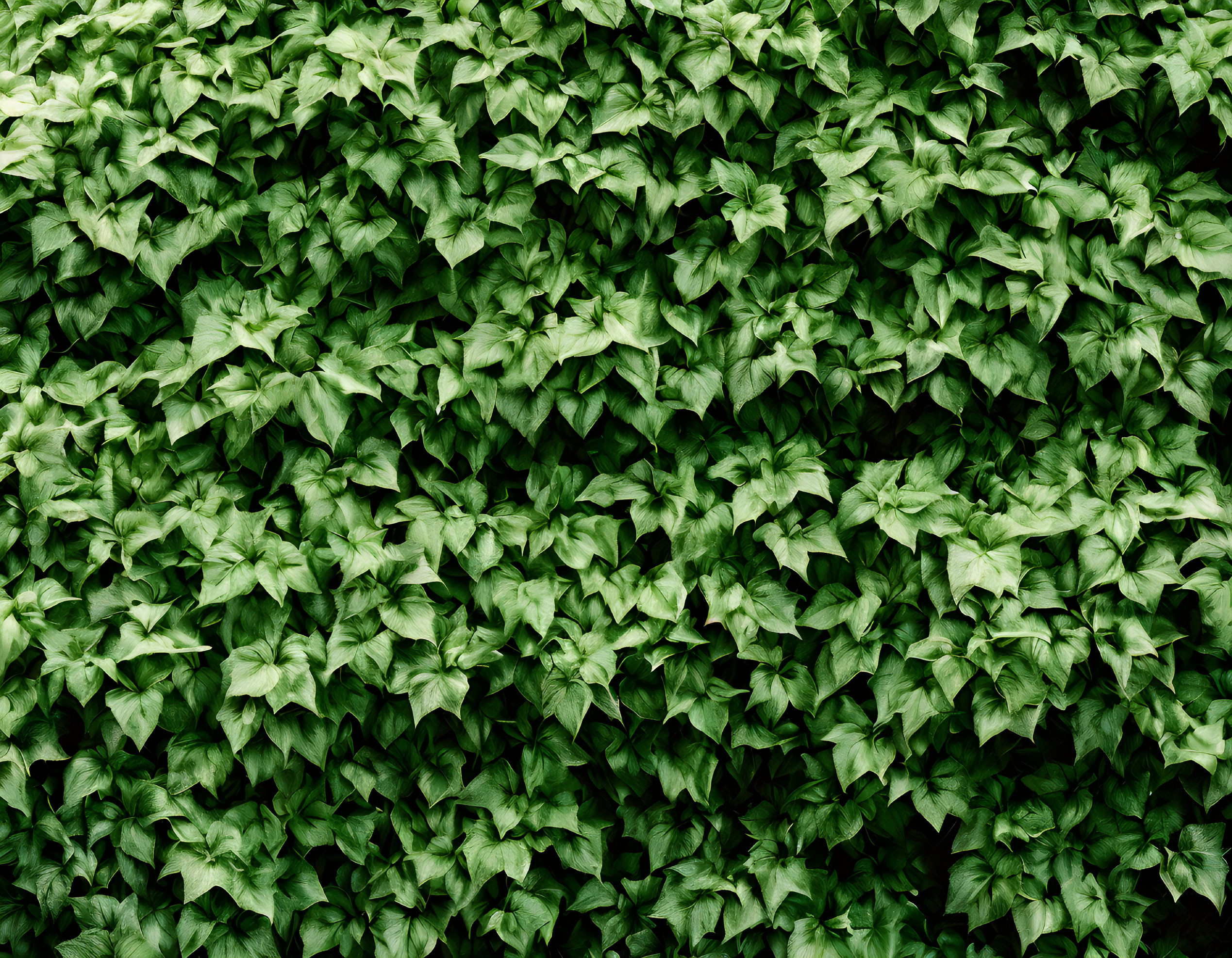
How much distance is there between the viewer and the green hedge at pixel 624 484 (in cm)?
255

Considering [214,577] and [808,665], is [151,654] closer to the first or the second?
[214,577]

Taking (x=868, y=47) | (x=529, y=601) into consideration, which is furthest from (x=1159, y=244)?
(x=529, y=601)

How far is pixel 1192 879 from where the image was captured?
2.54 meters

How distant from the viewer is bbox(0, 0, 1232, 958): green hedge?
2.55m

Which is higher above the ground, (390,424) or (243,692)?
(390,424)

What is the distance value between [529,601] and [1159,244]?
1.89m

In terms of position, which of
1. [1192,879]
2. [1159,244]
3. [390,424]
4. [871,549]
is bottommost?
[1192,879]

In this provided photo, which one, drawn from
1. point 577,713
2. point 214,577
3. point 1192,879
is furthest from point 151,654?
point 1192,879

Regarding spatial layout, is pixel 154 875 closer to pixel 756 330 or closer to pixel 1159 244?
pixel 756 330

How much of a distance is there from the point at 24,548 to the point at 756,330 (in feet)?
6.74

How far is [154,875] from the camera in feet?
8.68

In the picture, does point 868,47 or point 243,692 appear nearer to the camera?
point 243,692

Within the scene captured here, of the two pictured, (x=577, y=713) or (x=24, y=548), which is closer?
→ (x=577, y=713)

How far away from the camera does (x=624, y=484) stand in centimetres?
264
